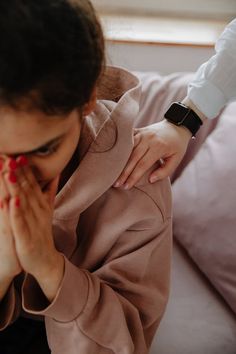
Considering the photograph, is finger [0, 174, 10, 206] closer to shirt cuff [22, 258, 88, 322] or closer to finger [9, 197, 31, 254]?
finger [9, 197, 31, 254]

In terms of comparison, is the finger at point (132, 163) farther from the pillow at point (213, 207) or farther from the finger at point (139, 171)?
the pillow at point (213, 207)

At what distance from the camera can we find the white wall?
1712 mm

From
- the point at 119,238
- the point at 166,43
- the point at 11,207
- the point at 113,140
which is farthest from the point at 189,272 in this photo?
the point at 166,43

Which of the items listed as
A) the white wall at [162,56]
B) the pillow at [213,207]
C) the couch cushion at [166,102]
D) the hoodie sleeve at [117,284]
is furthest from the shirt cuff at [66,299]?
the white wall at [162,56]

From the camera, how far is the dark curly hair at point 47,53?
0.51 meters

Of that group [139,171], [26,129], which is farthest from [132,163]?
[26,129]

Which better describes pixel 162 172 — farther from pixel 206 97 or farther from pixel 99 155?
pixel 206 97

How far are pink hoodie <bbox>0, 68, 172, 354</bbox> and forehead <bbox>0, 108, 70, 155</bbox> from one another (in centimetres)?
18

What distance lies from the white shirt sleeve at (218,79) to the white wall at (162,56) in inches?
28.9

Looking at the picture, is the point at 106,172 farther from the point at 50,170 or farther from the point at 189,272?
the point at 189,272

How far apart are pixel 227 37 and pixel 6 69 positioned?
594 mm

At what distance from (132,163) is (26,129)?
265 mm

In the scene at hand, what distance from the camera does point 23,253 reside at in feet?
2.28

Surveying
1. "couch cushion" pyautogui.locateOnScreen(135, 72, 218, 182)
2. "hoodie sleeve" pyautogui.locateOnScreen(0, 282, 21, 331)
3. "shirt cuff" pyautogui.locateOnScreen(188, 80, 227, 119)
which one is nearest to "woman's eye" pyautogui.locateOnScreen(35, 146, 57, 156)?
"hoodie sleeve" pyautogui.locateOnScreen(0, 282, 21, 331)
